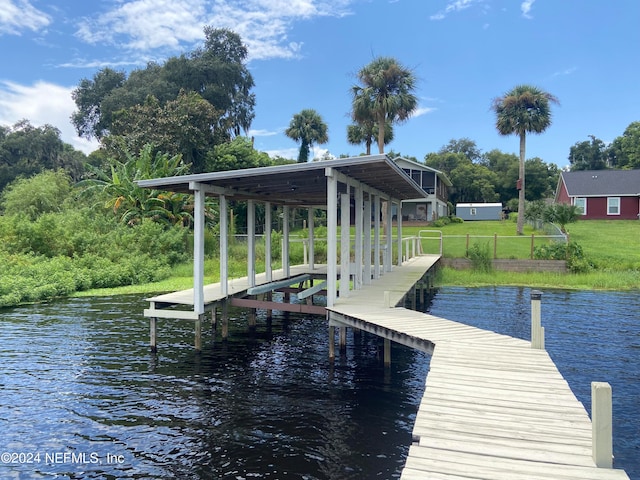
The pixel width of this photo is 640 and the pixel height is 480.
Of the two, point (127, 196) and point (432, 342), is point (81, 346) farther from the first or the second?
point (127, 196)

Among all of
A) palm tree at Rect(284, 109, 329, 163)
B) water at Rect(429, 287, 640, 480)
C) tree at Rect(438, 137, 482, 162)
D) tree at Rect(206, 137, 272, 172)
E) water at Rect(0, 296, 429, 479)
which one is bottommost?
water at Rect(0, 296, 429, 479)

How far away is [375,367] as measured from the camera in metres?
10.5

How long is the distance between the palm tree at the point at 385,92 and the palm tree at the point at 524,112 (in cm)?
Answer: 806

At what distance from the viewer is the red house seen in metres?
43.0

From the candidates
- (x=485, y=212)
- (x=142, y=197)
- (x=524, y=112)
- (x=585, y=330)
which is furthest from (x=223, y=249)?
(x=485, y=212)

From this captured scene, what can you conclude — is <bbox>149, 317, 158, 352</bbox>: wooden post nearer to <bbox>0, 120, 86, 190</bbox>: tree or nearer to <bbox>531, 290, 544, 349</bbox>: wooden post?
<bbox>531, 290, 544, 349</bbox>: wooden post

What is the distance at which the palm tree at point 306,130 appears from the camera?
171ft

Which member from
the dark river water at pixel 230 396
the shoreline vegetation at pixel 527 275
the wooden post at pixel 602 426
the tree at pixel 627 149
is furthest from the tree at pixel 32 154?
the tree at pixel 627 149

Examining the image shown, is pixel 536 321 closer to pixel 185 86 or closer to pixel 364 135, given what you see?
pixel 364 135

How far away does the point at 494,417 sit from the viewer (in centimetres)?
491

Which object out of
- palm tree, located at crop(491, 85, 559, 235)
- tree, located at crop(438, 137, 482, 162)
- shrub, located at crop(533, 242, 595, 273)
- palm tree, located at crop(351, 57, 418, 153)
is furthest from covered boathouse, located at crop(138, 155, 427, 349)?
tree, located at crop(438, 137, 482, 162)

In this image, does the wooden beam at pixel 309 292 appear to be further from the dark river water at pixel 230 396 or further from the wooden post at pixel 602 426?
the wooden post at pixel 602 426

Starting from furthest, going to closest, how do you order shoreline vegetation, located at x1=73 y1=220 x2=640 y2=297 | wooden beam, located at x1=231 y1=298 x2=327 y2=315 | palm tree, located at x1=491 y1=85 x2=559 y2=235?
1. palm tree, located at x1=491 y1=85 x2=559 y2=235
2. shoreline vegetation, located at x1=73 y1=220 x2=640 y2=297
3. wooden beam, located at x1=231 y1=298 x2=327 y2=315

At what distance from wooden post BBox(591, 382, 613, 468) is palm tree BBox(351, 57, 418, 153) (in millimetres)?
29948
